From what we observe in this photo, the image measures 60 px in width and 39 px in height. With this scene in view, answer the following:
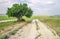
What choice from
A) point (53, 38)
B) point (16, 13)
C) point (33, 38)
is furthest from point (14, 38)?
point (16, 13)

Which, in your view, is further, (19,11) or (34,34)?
(19,11)

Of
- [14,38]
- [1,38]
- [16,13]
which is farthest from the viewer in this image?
[16,13]

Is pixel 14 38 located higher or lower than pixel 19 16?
higher

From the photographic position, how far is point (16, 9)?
71.2 metres

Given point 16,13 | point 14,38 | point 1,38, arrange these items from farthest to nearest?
1. point 16,13
2. point 14,38
3. point 1,38

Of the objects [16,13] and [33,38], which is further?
[16,13]

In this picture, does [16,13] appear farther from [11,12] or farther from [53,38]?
[53,38]

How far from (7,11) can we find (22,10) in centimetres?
668

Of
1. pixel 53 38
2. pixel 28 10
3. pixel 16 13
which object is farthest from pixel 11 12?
pixel 53 38

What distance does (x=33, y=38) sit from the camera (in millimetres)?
24781

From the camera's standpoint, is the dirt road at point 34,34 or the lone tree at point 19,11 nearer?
the dirt road at point 34,34

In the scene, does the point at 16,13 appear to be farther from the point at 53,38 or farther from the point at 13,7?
the point at 53,38

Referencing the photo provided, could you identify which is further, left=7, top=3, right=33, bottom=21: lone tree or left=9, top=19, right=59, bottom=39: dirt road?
left=7, top=3, right=33, bottom=21: lone tree

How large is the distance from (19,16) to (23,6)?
165 inches
